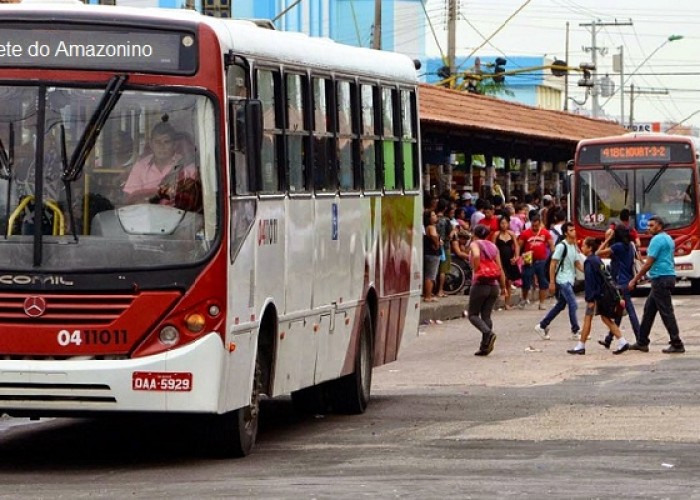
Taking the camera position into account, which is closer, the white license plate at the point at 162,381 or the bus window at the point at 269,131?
the white license plate at the point at 162,381

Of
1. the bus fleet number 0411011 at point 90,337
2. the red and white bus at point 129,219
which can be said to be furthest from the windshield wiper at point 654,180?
the bus fleet number 0411011 at point 90,337

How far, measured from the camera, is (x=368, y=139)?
1606cm

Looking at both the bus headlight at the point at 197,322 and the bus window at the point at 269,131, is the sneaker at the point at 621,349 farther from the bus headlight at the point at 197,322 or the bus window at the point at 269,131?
the bus headlight at the point at 197,322

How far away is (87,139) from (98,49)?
0.55 m

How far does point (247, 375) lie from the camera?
12273 millimetres

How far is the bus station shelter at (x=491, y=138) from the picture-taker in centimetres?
3556

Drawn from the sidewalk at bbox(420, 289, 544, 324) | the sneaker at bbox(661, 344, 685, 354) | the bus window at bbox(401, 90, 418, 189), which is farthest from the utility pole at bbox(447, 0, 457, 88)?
the bus window at bbox(401, 90, 418, 189)

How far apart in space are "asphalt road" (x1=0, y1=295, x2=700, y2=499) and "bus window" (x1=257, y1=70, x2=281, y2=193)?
1779 millimetres

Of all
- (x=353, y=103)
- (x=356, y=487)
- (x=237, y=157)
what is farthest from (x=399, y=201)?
(x=356, y=487)

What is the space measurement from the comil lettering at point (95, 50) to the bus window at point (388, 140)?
5.15 meters

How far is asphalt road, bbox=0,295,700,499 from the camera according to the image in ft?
35.2

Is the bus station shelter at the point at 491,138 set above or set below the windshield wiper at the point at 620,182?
above

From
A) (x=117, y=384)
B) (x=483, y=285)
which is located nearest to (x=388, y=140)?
(x=117, y=384)

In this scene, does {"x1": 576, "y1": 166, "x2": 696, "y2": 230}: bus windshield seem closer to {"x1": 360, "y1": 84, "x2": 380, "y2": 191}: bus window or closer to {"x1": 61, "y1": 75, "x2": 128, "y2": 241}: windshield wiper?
{"x1": 360, "y1": 84, "x2": 380, "y2": 191}: bus window
